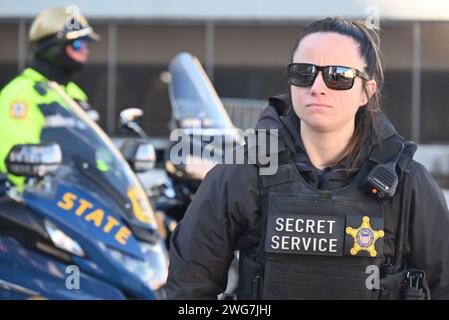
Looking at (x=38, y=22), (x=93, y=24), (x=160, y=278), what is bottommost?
(x=160, y=278)

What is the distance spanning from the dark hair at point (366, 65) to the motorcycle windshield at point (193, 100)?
7.76 ft

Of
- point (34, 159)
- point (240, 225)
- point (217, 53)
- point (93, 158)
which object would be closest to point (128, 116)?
point (93, 158)

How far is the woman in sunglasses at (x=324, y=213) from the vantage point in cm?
156

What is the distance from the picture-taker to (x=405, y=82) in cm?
1134

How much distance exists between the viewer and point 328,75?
1.59 metres

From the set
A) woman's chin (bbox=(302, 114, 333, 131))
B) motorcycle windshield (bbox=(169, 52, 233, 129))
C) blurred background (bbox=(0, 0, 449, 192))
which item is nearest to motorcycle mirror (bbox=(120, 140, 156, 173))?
motorcycle windshield (bbox=(169, 52, 233, 129))

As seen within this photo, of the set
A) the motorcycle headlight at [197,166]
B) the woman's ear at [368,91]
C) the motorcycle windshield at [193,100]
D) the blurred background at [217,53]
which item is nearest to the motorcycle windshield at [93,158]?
the motorcycle headlight at [197,166]

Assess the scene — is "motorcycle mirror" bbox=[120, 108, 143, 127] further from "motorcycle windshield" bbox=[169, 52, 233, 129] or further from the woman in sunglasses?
the woman in sunglasses

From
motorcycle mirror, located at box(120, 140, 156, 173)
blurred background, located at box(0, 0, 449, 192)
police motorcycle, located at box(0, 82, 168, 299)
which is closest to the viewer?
police motorcycle, located at box(0, 82, 168, 299)

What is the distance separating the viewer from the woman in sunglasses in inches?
61.4

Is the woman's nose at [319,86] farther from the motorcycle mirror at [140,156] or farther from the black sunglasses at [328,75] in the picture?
the motorcycle mirror at [140,156]
